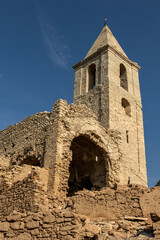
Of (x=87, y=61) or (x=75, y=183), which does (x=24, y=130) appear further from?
(x=87, y=61)

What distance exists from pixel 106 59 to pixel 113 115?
486cm

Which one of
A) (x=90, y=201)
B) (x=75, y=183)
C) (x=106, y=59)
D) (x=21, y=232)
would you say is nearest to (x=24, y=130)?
(x=75, y=183)

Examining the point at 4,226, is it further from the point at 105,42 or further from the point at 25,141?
the point at 105,42

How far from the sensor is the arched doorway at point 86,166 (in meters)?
14.8

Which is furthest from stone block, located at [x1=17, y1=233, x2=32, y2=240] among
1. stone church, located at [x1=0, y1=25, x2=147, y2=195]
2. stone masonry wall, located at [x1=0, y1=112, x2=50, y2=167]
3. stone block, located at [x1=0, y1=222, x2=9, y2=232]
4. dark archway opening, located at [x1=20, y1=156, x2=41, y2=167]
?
dark archway opening, located at [x1=20, y1=156, x2=41, y2=167]

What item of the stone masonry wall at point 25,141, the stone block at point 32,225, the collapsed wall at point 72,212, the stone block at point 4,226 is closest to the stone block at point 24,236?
the collapsed wall at point 72,212

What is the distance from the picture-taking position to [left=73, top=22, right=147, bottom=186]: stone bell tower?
18.2 m

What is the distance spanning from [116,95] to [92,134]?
21.4ft

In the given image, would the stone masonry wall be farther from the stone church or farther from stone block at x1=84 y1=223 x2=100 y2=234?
stone block at x1=84 y1=223 x2=100 y2=234

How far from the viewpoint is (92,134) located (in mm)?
13969

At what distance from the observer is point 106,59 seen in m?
21.1

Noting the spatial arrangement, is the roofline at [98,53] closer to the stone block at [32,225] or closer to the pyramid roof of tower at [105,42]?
the pyramid roof of tower at [105,42]

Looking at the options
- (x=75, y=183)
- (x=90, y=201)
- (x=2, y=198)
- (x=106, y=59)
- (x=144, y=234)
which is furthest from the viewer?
(x=106, y=59)

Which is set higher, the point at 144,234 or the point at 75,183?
the point at 75,183
